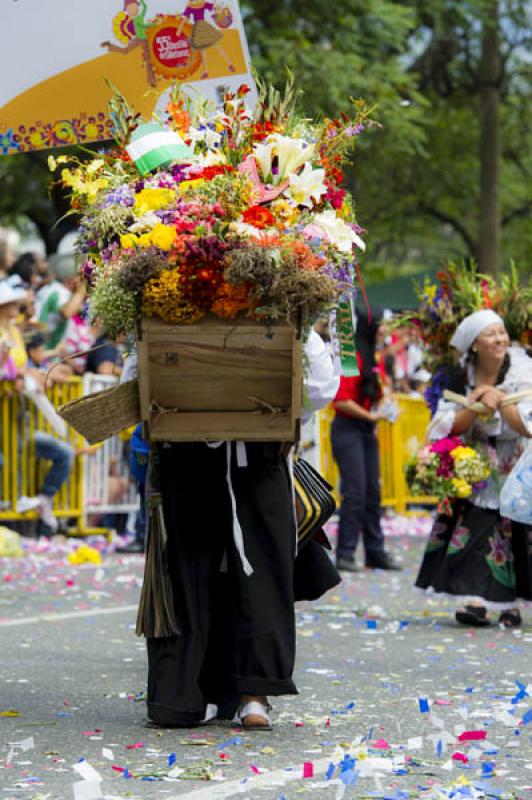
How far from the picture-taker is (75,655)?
25.4 ft

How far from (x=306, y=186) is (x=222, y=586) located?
57.8 inches

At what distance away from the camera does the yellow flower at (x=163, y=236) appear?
219 inches

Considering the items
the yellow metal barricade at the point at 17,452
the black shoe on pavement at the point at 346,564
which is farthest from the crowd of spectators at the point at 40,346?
the black shoe on pavement at the point at 346,564

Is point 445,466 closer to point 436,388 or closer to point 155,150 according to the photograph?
point 436,388

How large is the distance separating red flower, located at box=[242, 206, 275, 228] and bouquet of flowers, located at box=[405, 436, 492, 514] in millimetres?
3676

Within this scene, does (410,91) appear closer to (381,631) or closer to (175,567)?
(381,631)

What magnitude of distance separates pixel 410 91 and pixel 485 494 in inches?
561

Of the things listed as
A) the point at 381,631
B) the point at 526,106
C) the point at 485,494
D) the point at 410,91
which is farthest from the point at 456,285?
the point at 526,106

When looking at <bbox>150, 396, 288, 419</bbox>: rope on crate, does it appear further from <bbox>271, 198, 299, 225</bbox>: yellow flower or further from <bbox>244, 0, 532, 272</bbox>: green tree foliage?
<bbox>244, 0, 532, 272</bbox>: green tree foliage

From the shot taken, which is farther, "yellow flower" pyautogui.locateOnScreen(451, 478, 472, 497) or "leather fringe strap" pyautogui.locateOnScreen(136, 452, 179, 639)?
"yellow flower" pyautogui.locateOnScreen(451, 478, 472, 497)

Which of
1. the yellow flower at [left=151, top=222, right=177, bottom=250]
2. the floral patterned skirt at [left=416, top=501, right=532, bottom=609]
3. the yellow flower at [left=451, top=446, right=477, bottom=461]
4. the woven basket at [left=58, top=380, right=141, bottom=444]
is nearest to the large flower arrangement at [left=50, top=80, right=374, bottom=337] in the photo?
the yellow flower at [left=151, top=222, right=177, bottom=250]

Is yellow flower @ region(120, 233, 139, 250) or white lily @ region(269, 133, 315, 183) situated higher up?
white lily @ region(269, 133, 315, 183)

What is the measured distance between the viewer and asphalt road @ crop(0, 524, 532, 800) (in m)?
4.81

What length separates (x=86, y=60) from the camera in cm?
663
